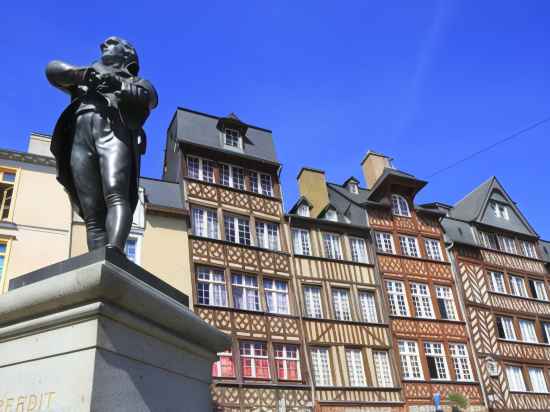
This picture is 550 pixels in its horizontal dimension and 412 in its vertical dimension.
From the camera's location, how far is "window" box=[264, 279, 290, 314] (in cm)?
1934

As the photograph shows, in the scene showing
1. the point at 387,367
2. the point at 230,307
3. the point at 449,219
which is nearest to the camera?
the point at 230,307

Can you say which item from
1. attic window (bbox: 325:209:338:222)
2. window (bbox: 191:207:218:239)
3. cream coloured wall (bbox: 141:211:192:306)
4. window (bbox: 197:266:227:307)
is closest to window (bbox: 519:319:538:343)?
attic window (bbox: 325:209:338:222)

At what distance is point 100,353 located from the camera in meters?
2.59

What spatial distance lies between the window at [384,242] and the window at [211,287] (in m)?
7.47

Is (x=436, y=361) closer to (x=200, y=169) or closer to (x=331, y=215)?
(x=331, y=215)

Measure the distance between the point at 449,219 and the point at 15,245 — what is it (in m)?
19.4

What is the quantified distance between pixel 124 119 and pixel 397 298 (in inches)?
782

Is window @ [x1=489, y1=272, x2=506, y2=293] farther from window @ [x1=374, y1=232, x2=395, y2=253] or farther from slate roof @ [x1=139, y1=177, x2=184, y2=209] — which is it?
slate roof @ [x1=139, y1=177, x2=184, y2=209]

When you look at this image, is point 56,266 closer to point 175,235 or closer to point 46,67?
point 46,67

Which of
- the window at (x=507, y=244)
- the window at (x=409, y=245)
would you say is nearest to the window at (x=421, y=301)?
the window at (x=409, y=245)

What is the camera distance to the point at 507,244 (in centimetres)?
2728

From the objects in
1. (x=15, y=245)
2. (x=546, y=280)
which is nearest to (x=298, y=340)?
(x=15, y=245)

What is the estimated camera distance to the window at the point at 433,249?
24266 millimetres

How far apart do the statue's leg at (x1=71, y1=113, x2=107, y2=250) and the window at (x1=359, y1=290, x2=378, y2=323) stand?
18.2 meters
